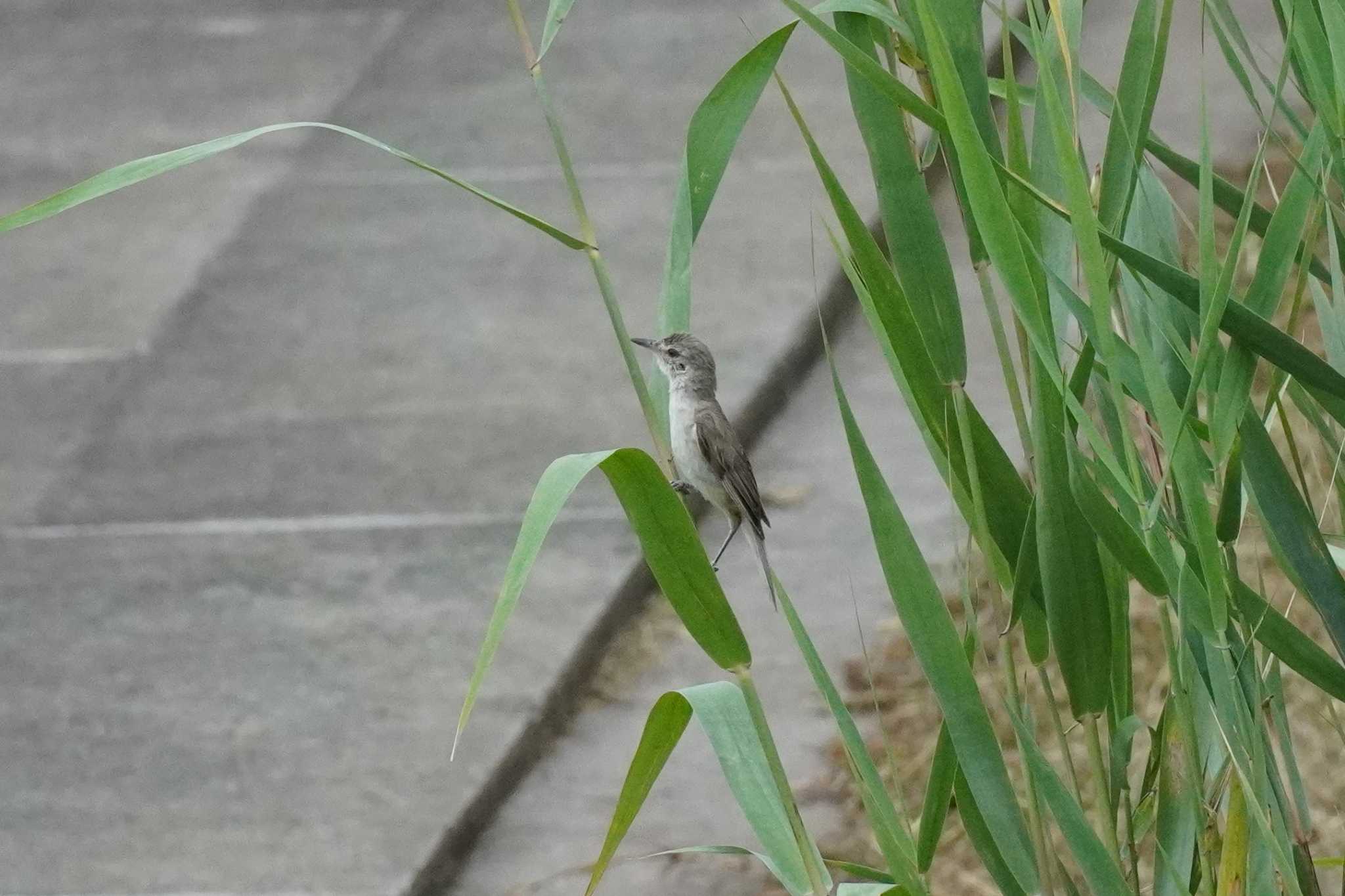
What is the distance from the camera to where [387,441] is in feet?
17.7

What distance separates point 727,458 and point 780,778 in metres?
1.29

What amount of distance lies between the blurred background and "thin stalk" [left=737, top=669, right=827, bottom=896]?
196cm

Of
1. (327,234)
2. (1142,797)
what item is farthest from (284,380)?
(1142,797)

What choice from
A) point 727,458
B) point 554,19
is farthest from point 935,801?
point 727,458

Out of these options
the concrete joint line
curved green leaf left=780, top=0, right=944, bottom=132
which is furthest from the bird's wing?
curved green leaf left=780, top=0, right=944, bottom=132

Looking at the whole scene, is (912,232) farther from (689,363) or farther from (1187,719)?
(689,363)

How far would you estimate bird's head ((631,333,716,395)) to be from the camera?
2.85 m

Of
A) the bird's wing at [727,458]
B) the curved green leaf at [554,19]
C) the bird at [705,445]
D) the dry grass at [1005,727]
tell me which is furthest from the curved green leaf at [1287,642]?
the dry grass at [1005,727]

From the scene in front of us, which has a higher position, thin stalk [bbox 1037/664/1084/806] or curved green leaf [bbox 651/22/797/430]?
curved green leaf [bbox 651/22/797/430]

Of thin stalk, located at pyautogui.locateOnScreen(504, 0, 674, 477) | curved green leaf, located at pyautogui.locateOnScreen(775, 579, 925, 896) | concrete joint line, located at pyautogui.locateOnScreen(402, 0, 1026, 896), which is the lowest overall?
concrete joint line, located at pyautogui.locateOnScreen(402, 0, 1026, 896)

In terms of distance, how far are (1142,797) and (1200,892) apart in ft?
0.42

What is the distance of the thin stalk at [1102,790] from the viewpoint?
1811 mm

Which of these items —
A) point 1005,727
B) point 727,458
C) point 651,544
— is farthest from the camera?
point 1005,727

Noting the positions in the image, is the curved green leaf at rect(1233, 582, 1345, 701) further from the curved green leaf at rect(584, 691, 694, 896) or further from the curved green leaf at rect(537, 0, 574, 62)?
the curved green leaf at rect(537, 0, 574, 62)
